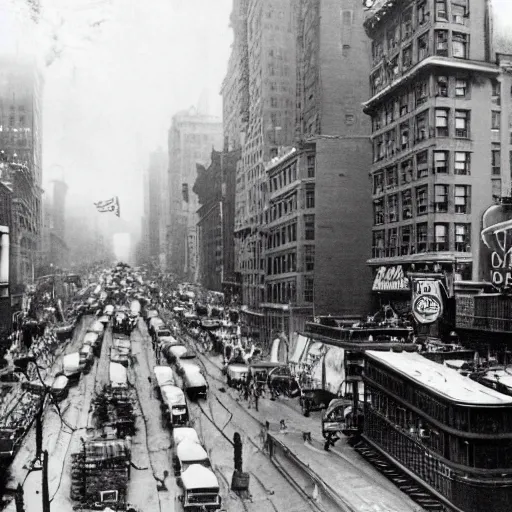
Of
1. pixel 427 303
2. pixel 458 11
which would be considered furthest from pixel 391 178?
pixel 427 303

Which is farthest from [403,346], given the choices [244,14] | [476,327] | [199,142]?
[199,142]

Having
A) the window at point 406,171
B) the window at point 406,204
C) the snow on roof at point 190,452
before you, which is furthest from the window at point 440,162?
the snow on roof at point 190,452

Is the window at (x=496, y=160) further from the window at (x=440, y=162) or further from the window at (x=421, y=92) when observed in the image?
the window at (x=421, y=92)

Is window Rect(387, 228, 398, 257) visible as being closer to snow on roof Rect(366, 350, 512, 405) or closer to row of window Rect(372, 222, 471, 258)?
row of window Rect(372, 222, 471, 258)

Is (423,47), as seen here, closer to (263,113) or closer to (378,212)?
(378,212)

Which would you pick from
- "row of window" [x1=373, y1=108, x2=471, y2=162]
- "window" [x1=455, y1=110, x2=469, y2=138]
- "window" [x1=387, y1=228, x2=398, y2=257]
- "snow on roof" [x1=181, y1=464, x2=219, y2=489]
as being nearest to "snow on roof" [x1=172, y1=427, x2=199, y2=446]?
"snow on roof" [x1=181, y1=464, x2=219, y2=489]
